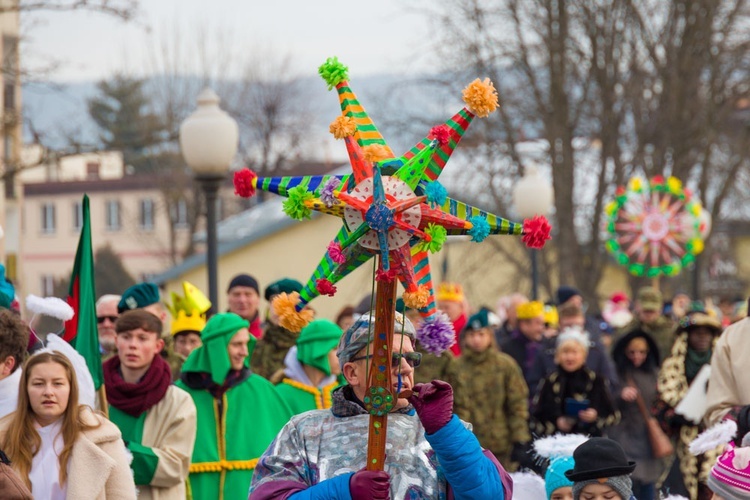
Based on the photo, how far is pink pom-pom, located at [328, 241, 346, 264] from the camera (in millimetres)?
5164

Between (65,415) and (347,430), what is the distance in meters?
2.17

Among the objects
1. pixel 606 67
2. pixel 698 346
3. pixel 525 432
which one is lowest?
pixel 525 432

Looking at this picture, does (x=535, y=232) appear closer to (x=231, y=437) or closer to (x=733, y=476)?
(x=733, y=476)

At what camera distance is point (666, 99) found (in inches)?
1031

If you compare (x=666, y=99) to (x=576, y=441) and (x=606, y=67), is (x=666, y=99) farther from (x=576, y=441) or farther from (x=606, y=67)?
(x=576, y=441)

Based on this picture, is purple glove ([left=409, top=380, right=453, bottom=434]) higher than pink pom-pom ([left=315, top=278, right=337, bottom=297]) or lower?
lower

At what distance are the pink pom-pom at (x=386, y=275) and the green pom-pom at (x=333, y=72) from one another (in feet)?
2.65

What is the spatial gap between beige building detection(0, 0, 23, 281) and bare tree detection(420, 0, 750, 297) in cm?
738

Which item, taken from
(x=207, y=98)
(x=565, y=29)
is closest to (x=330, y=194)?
(x=207, y=98)

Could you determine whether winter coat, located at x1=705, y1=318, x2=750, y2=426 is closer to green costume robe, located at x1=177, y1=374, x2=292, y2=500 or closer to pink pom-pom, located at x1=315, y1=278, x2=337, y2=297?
green costume robe, located at x1=177, y1=374, x2=292, y2=500

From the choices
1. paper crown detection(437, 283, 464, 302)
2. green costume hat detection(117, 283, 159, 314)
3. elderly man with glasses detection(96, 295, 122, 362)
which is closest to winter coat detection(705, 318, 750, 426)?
green costume hat detection(117, 283, 159, 314)

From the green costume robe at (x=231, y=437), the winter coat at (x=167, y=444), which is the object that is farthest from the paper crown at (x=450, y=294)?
the winter coat at (x=167, y=444)

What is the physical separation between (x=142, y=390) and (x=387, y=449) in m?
3.23

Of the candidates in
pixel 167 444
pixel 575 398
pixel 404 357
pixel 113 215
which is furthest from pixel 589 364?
pixel 113 215
